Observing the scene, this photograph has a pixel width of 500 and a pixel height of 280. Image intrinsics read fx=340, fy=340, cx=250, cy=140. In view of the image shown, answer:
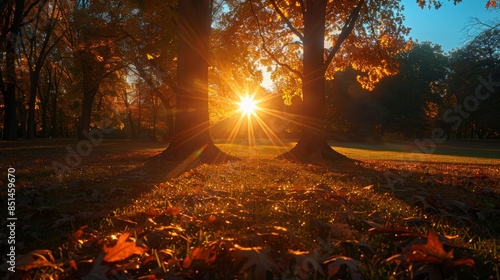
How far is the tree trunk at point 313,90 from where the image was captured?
12941 mm

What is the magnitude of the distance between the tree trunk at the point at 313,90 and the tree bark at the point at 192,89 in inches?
144

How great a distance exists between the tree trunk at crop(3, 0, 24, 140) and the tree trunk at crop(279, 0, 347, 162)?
21.9 meters

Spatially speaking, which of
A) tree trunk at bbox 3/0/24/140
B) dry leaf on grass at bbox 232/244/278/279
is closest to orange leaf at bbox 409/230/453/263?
dry leaf on grass at bbox 232/244/278/279

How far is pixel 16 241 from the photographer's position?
2637 mm

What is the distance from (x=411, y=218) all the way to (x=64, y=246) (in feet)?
9.02

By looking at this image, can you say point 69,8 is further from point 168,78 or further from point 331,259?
point 331,259

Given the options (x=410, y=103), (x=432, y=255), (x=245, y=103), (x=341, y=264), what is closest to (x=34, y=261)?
(x=341, y=264)

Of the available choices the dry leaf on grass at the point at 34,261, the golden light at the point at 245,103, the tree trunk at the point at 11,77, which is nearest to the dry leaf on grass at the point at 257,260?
the dry leaf on grass at the point at 34,261

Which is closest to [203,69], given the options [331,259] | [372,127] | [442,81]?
[331,259]

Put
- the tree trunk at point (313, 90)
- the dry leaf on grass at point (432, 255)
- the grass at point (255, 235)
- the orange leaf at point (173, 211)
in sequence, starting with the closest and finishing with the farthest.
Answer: the dry leaf on grass at point (432, 255) < the grass at point (255, 235) < the orange leaf at point (173, 211) < the tree trunk at point (313, 90)

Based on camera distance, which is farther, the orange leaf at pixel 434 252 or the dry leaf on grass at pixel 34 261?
the dry leaf on grass at pixel 34 261

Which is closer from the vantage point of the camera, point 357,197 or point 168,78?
point 357,197

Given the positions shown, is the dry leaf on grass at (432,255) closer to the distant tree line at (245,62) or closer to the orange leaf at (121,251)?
the orange leaf at (121,251)

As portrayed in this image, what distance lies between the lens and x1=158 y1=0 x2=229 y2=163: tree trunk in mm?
10992
